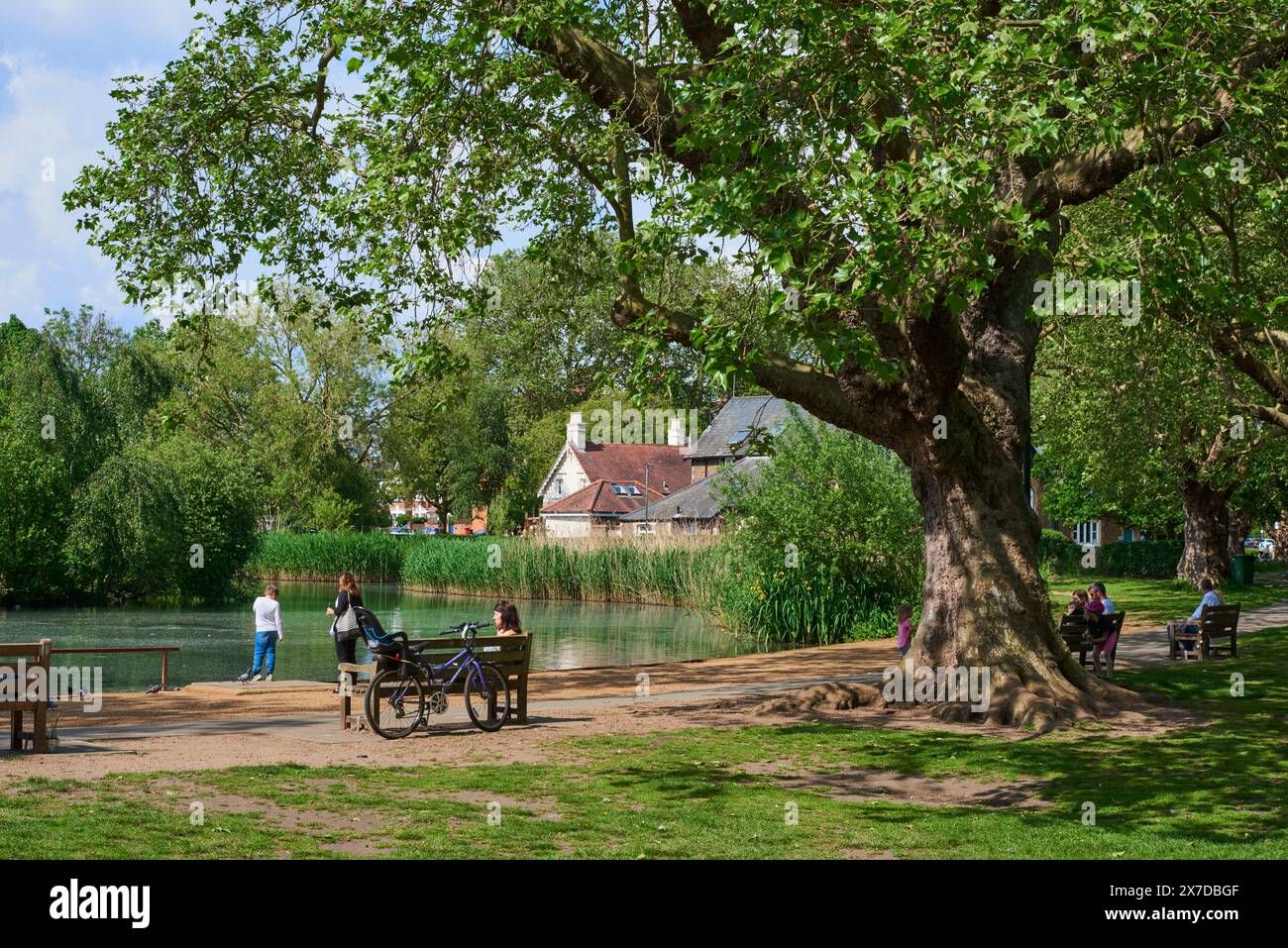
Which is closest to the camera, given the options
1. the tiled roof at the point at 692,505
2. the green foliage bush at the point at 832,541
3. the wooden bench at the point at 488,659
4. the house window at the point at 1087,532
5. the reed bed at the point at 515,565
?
the wooden bench at the point at 488,659

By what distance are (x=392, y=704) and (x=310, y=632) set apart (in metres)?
24.5

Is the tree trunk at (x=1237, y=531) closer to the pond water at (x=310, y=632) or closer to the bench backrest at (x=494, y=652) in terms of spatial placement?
the pond water at (x=310, y=632)

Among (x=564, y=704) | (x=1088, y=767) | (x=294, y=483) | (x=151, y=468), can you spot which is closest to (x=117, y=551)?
(x=151, y=468)

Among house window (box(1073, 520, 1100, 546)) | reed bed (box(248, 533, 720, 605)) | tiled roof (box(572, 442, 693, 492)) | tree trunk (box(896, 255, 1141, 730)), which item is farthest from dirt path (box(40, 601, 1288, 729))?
tiled roof (box(572, 442, 693, 492))

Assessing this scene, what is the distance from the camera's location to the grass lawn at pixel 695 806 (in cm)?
826

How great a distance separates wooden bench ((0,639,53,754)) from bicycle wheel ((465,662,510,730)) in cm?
412

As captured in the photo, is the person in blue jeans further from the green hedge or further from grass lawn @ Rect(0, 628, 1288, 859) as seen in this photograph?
the green hedge

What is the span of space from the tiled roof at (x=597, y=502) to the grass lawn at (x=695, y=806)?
73.8 metres

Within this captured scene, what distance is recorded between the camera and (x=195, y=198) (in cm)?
1788

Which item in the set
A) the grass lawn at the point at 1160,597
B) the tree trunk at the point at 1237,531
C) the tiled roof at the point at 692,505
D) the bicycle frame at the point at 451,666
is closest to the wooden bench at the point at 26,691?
the bicycle frame at the point at 451,666

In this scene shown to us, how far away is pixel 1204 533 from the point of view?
4312cm

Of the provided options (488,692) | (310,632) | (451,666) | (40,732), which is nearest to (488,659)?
(488,692)

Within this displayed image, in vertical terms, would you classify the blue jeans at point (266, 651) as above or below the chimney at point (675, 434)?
below

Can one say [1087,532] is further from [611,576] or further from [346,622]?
[346,622]
